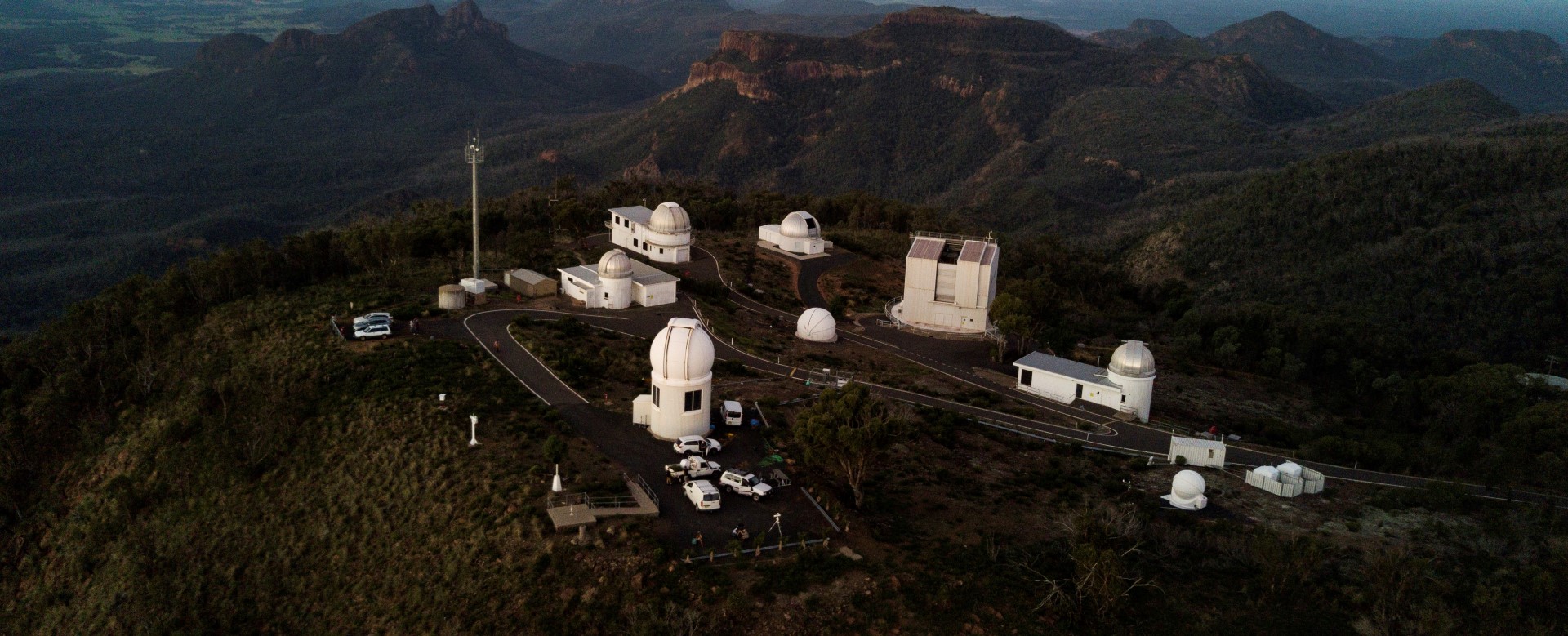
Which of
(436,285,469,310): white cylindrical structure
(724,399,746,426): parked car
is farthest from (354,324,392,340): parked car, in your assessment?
(724,399,746,426): parked car

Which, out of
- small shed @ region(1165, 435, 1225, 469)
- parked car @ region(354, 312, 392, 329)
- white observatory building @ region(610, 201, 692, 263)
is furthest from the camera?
white observatory building @ region(610, 201, 692, 263)

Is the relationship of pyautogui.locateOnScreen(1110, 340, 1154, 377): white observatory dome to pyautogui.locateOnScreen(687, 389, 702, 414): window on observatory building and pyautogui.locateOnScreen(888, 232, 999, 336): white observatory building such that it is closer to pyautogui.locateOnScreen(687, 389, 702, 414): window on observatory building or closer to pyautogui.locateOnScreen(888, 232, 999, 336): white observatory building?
pyautogui.locateOnScreen(888, 232, 999, 336): white observatory building

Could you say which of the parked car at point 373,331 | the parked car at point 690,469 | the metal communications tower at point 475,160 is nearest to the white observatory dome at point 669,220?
the metal communications tower at point 475,160

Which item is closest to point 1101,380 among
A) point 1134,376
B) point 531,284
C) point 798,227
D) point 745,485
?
point 1134,376

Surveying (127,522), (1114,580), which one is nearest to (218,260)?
(127,522)

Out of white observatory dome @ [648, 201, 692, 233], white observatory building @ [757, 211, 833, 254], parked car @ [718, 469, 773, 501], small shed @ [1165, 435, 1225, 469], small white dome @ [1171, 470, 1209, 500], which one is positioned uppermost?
white observatory dome @ [648, 201, 692, 233]

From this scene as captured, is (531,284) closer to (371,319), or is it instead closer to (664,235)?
(371,319)
